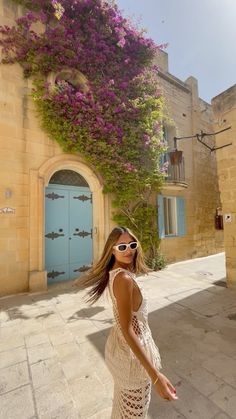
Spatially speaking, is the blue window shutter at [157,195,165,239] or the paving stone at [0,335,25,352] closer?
the paving stone at [0,335,25,352]

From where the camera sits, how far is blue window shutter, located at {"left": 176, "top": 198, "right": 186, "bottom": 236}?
8672 millimetres

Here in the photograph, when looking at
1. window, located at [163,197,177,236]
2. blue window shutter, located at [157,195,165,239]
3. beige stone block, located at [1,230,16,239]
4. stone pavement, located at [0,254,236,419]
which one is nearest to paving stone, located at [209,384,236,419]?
stone pavement, located at [0,254,236,419]

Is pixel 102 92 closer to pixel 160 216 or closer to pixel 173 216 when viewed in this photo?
pixel 160 216

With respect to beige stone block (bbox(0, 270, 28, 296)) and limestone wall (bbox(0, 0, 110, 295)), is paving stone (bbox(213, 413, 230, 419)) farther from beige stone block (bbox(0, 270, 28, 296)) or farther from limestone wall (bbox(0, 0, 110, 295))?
beige stone block (bbox(0, 270, 28, 296))

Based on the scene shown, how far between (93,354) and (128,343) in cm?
189

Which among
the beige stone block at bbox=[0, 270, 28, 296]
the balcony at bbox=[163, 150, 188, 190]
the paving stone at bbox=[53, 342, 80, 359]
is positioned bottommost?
the paving stone at bbox=[53, 342, 80, 359]

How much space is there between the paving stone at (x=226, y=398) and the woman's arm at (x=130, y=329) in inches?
48.6

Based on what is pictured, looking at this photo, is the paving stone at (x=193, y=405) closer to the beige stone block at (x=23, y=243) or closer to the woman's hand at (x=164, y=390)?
the woman's hand at (x=164, y=390)

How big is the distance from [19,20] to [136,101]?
3.72 metres

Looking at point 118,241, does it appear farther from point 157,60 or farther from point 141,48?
point 157,60

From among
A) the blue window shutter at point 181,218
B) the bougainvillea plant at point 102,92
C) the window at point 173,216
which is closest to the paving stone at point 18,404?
the bougainvillea plant at point 102,92

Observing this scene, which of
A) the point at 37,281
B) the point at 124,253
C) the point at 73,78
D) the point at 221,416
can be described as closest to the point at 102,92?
the point at 73,78

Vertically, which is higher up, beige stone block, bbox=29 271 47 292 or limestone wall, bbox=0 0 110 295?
limestone wall, bbox=0 0 110 295

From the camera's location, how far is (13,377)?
7.64ft
